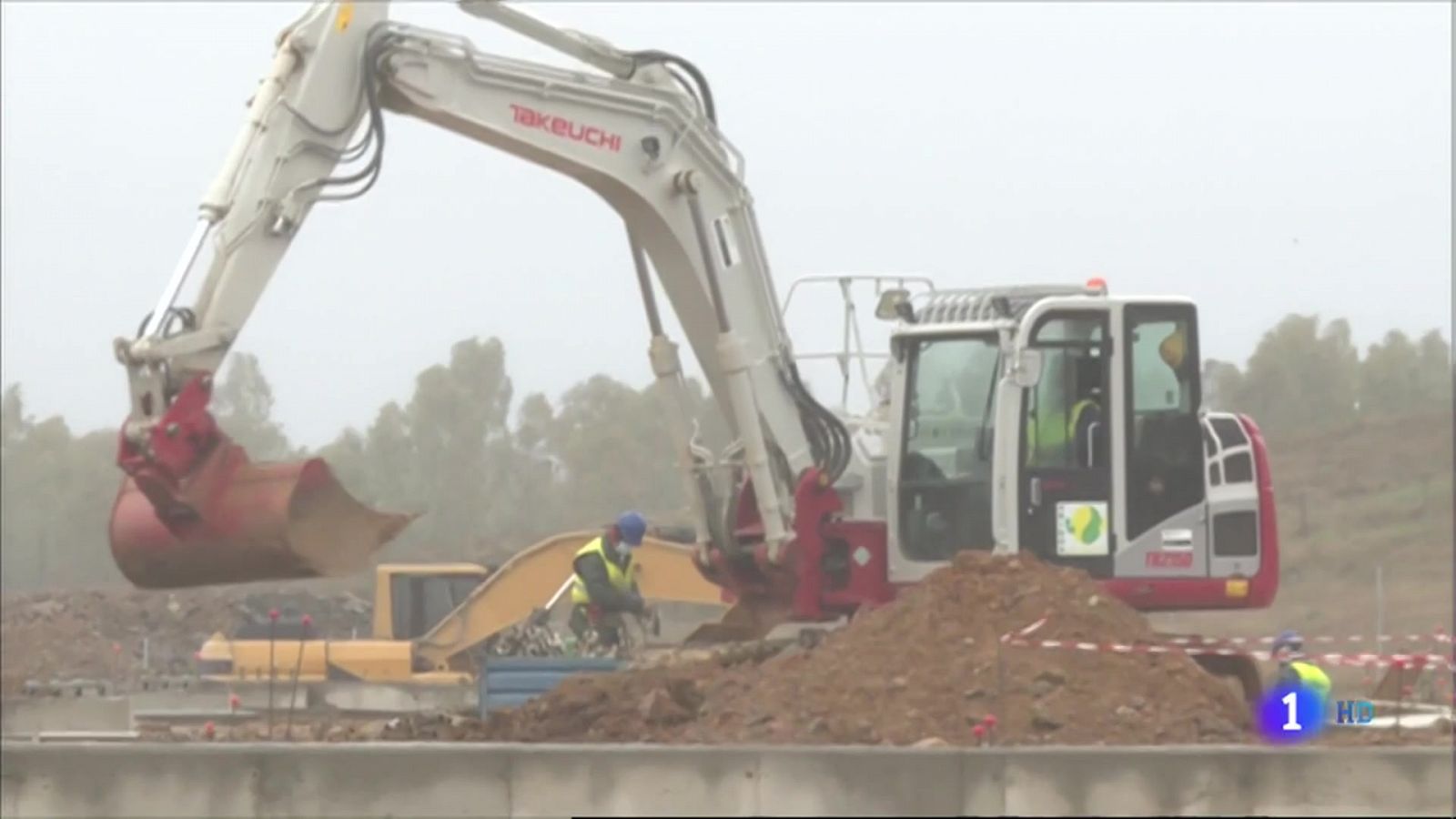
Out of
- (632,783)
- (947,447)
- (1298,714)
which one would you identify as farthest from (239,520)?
(1298,714)

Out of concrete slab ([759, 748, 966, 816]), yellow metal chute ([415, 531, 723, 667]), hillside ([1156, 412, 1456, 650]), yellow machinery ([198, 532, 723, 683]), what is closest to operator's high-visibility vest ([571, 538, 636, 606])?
yellow machinery ([198, 532, 723, 683])

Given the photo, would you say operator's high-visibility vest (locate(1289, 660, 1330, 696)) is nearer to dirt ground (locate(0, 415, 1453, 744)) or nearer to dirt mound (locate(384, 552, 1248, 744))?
dirt ground (locate(0, 415, 1453, 744))

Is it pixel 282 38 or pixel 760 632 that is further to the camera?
pixel 760 632

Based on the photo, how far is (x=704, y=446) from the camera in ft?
63.8

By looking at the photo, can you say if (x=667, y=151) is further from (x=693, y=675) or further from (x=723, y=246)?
(x=693, y=675)

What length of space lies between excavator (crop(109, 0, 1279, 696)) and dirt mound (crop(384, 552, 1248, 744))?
126 centimetres

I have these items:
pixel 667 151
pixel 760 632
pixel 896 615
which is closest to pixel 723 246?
pixel 667 151

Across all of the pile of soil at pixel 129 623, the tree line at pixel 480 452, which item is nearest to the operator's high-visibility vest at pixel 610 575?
the pile of soil at pixel 129 623

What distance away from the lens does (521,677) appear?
19062 millimetres

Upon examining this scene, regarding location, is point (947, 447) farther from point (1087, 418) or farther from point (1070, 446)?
point (1087, 418)

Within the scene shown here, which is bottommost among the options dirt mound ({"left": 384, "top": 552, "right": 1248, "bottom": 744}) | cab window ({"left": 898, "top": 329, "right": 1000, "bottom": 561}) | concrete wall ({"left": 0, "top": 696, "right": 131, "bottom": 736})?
concrete wall ({"left": 0, "top": 696, "right": 131, "bottom": 736})

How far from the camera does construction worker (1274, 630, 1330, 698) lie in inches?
627

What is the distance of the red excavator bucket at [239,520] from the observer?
50.1 feet

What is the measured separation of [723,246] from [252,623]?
1815cm
